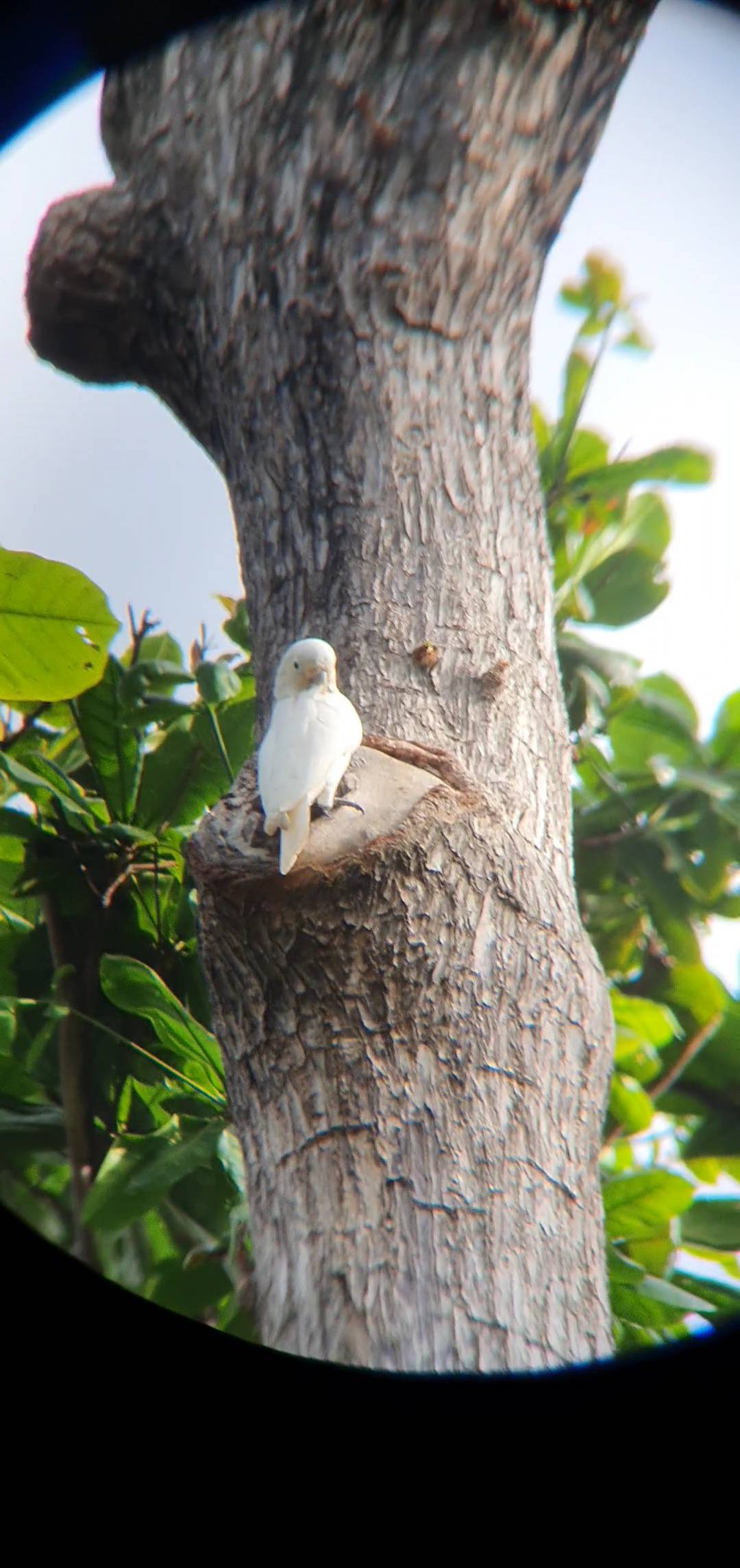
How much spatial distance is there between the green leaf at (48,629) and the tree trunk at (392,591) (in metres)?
0.17

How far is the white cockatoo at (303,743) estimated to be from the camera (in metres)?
0.77

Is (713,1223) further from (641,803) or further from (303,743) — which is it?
(303,743)

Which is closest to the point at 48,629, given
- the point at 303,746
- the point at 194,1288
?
the point at 303,746

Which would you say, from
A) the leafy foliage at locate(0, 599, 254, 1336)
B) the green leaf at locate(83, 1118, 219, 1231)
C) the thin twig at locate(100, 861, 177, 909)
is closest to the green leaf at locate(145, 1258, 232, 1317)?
the leafy foliage at locate(0, 599, 254, 1336)

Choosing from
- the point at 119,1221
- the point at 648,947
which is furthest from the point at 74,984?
the point at 648,947

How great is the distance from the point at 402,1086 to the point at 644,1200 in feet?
1.98

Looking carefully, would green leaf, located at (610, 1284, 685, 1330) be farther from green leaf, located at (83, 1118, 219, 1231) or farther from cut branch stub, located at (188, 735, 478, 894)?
cut branch stub, located at (188, 735, 478, 894)

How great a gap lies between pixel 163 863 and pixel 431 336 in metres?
0.67

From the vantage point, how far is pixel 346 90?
3.57ft

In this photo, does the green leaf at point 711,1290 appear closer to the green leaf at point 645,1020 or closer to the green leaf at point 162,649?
the green leaf at point 645,1020

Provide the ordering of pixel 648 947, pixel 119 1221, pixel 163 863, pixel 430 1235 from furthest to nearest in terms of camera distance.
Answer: pixel 648 947, pixel 163 863, pixel 119 1221, pixel 430 1235

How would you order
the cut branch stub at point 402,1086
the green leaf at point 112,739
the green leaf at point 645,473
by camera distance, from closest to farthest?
1. the cut branch stub at point 402,1086
2. the green leaf at point 112,739
3. the green leaf at point 645,473

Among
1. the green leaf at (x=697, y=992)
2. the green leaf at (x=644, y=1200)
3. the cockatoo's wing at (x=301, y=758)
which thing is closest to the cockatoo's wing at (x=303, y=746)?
the cockatoo's wing at (x=301, y=758)

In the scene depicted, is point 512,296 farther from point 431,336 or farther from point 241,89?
point 241,89
